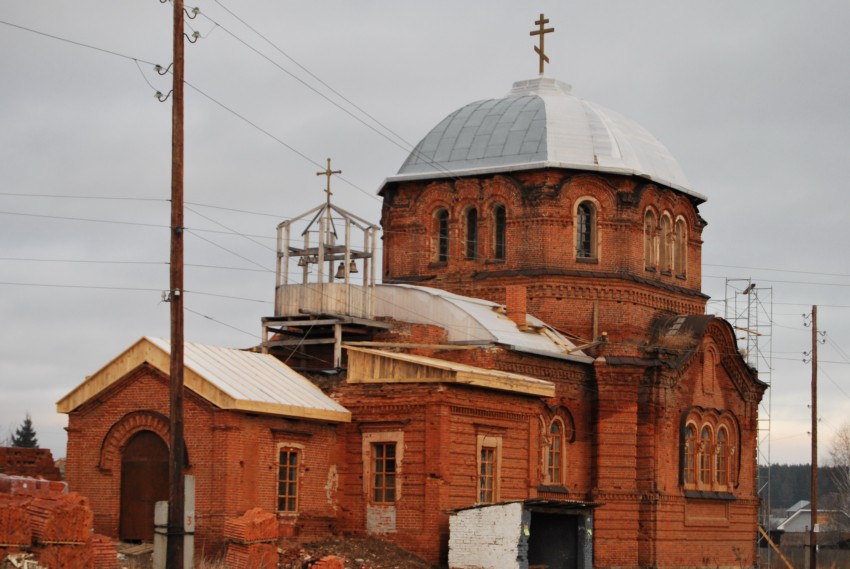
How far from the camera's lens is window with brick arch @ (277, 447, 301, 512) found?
Result: 2612 cm

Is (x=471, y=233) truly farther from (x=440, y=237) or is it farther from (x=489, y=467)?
(x=489, y=467)

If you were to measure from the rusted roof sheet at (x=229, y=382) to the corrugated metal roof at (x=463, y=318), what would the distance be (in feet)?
13.1

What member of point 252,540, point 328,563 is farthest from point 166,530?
point 328,563

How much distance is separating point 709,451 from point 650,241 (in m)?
5.34

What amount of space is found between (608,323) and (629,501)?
4.44 meters

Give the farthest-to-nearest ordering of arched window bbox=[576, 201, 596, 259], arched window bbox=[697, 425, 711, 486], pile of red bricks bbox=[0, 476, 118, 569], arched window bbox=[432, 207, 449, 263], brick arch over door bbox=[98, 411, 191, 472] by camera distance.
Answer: arched window bbox=[432, 207, 449, 263] < arched window bbox=[576, 201, 596, 259] < arched window bbox=[697, 425, 711, 486] < brick arch over door bbox=[98, 411, 191, 472] < pile of red bricks bbox=[0, 476, 118, 569]

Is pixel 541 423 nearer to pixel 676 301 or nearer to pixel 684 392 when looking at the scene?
pixel 684 392

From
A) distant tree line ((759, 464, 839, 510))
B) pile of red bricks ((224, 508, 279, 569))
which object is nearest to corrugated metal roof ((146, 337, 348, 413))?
pile of red bricks ((224, 508, 279, 569))

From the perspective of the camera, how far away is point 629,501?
3231cm

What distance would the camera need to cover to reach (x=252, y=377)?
87.8 feet

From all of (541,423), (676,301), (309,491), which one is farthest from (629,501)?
(309,491)

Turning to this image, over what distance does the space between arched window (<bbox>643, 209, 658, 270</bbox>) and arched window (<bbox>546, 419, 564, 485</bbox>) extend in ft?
19.5

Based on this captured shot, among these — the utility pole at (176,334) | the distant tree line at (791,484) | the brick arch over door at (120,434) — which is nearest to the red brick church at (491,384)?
the brick arch over door at (120,434)

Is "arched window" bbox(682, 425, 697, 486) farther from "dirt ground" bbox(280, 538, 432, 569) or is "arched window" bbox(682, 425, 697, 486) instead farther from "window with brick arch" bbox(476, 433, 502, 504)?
"dirt ground" bbox(280, 538, 432, 569)
